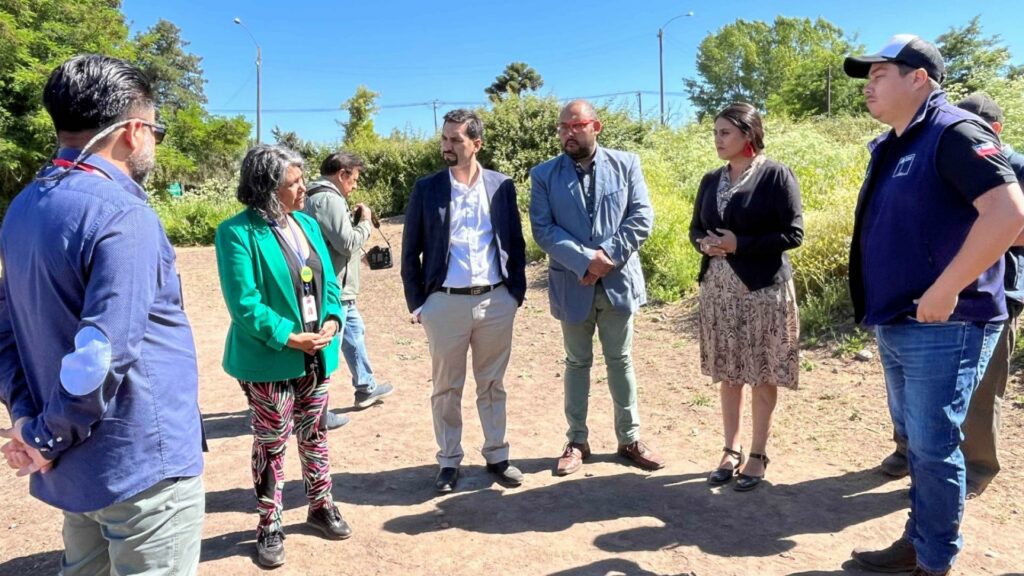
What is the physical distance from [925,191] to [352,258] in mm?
3999

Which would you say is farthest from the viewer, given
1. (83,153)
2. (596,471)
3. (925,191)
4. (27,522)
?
(596,471)

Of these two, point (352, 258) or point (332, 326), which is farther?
point (352, 258)

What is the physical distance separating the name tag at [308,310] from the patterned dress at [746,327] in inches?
87.8

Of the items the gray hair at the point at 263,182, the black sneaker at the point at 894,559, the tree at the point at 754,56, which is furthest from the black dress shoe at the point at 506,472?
the tree at the point at 754,56

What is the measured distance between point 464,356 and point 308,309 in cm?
104

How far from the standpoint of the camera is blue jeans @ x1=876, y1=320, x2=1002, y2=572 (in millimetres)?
2621

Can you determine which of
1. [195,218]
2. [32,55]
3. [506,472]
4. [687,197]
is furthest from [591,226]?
[32,55]

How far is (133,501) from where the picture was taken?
1.83 meters

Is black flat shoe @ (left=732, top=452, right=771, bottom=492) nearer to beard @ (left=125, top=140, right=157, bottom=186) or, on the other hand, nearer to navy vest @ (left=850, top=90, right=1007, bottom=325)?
navy vest @ (left=850, top=90, right=1007, bottom=325)

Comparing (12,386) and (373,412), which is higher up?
(12,386)

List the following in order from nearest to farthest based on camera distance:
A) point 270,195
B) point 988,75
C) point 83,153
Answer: point 83,153 < point 270,195 < point 988,75

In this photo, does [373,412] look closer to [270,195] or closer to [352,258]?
[352,258]

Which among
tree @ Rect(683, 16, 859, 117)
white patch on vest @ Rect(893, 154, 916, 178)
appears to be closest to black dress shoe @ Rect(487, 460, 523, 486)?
white patch on vest @ Rect(893, 154, 916, 178)

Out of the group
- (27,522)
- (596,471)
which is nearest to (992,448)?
(596,471)
